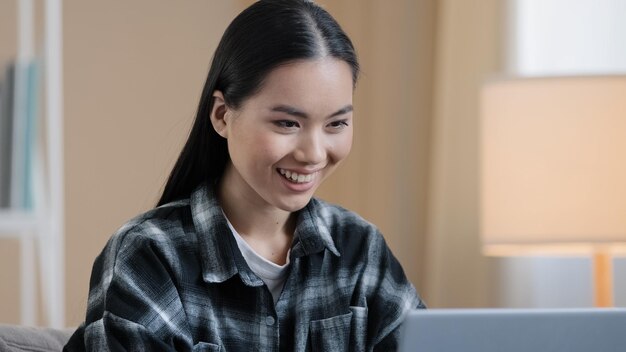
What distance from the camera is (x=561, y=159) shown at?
7.69ft

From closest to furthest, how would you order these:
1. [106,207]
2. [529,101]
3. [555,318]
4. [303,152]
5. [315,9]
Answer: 1. [555,318]
2. [303,152]
3. [315,9]
4. [529,101]
5. [106,207]

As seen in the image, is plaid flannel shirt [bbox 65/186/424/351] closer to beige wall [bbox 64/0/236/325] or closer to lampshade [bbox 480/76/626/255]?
lampshade [bbox 480/76/626/255]

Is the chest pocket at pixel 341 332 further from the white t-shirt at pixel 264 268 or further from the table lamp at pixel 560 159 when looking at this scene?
the table lamp at pixel 560 159

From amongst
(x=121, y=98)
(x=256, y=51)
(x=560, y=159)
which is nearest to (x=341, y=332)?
(x=256, y=51)

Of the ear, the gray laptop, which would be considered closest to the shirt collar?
the ear

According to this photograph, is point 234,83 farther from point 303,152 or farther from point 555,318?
point 555,318

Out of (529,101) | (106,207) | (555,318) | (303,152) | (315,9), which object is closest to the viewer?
(555,318)

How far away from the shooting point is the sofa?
164 cm

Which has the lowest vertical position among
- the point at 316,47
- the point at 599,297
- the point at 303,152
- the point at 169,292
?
the point at 599,297

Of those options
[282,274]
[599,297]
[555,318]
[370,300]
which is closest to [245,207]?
[282,274]

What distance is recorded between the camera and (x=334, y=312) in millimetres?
1730

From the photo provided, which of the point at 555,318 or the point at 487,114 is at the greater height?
the point at 487,114

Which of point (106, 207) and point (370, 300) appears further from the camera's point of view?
point (106, 207)

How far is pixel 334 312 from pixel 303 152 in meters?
0.27
